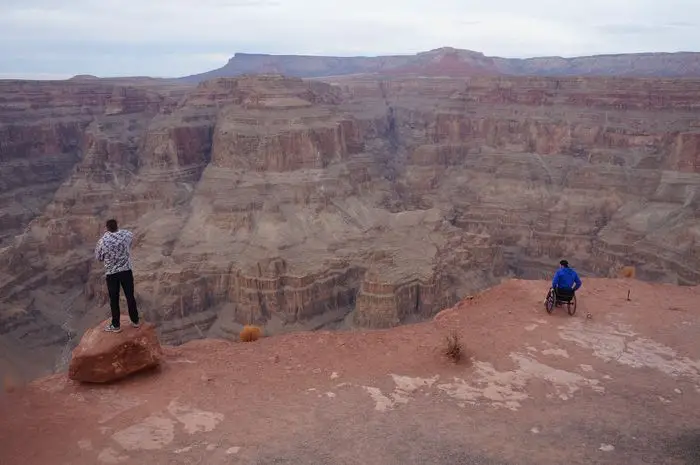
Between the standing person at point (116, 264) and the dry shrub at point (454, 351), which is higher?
the standing person at point (116, 264)

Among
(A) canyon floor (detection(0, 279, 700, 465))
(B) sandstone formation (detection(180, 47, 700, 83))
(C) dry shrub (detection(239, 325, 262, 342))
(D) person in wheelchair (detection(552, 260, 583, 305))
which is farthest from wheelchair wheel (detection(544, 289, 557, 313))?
(B) sandstone formation (detection(180, 47, 700, 83))

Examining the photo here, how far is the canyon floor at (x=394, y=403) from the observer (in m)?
8.66

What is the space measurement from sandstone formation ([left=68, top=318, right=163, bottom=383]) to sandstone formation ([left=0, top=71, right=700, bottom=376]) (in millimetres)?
32286

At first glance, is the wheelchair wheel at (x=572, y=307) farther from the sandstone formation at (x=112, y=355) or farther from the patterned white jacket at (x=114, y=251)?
the patterned white jacket at (x=114, y=251)

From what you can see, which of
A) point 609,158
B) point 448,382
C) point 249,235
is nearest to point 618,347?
point 448,382

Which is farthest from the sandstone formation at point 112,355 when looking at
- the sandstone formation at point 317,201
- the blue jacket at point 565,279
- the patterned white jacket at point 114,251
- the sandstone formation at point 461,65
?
the sandstone formation at point 461,65

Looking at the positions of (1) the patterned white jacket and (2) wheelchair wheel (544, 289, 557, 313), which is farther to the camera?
(2) wheelchair wheel (544, 289, 557, 313)

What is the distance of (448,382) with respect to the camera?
10.9m

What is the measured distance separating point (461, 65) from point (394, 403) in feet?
448

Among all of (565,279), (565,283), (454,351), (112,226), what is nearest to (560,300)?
(565,283)

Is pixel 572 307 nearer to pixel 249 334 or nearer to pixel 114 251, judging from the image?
pixel 249 334

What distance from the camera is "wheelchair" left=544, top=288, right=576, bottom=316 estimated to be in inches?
575

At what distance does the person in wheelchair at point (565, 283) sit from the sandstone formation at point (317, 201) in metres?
28.7

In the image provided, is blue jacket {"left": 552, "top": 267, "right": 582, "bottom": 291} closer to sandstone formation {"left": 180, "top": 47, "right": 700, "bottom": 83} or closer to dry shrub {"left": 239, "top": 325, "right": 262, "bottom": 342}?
dry shrub {"left": 239, "top": 325, "right": 262, "bottom": 342}
